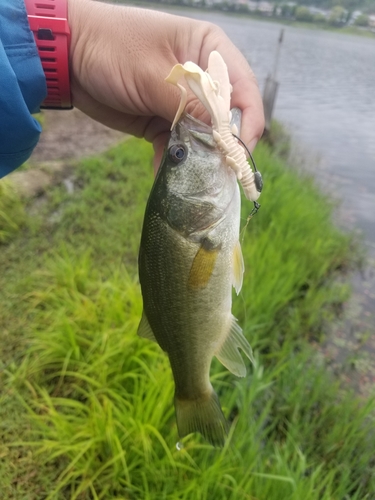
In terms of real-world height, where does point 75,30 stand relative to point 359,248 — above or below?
above

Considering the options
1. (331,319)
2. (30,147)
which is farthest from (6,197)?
(331,319)

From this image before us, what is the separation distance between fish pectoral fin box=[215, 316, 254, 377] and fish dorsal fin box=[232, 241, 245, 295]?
0.63 feet

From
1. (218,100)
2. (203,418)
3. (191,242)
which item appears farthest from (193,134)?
(203,418)

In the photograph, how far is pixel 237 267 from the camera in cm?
150

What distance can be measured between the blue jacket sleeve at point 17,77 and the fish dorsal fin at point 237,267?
0.97m

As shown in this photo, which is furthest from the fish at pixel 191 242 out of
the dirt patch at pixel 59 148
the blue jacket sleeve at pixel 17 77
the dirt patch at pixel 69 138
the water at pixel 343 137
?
the dirt patch at pixel 69 138

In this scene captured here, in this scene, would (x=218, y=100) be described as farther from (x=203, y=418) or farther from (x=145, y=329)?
(x=203, y=418)

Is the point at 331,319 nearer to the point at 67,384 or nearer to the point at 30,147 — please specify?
the point at 67,384

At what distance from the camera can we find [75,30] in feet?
5.74

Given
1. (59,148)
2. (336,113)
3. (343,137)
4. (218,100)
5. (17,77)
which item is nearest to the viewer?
(218,100)

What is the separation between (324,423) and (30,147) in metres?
2.55

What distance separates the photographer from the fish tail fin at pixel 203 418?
65.1 inches

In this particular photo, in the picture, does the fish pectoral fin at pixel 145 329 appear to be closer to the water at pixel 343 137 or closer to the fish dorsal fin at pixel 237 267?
the fish dorsal fin at pixel 237 267

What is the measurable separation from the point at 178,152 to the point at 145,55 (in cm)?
54
